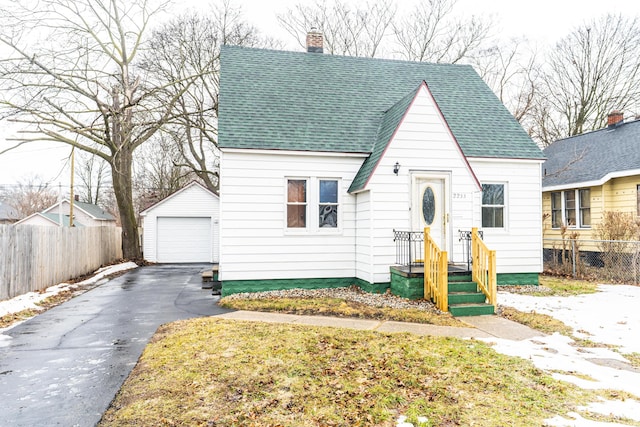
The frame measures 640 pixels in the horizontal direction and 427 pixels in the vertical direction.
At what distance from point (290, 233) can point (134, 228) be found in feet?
45.7

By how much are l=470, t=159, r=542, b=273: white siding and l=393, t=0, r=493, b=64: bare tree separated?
15711 mm

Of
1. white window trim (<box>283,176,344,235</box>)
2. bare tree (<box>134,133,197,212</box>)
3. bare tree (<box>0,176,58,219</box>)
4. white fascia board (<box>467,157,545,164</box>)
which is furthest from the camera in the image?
Result: bare tree (<box>0,176,58,219</box>)

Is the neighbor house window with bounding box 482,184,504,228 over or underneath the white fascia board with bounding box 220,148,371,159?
underneath

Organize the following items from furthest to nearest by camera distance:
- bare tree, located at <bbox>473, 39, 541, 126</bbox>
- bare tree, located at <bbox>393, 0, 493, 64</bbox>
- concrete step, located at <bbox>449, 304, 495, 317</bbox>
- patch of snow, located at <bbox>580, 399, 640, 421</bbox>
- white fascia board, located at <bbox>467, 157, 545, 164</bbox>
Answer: bare tree, located at <bbox>473, 39, 541, 126</bbox>, bare tree, located at <bbox>393, 0, 493, 64</bbox>, white fascia board, located at <bbox>467, 157, 545, 164</bbox>, concrete step, located at <bbox>449, 304, 495, 317</bbox>, patch of snow, located at <bbox>580, 399, 640, 421</bbox>

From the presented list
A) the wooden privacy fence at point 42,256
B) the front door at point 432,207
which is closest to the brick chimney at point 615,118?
the front door at point 432,207


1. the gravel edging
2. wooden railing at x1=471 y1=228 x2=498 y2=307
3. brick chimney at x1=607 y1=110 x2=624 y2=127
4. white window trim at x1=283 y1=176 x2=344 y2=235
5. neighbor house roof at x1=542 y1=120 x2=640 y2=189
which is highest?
brick chimney at x1=607 y1=110 x2=624 y2=127

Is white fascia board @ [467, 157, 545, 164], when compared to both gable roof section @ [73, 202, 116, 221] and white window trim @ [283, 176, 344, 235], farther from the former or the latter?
gable roof section @ [73, 202, 116, 221]

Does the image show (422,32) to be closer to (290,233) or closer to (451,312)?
(290,233)

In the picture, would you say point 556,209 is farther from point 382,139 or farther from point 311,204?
point 311,204

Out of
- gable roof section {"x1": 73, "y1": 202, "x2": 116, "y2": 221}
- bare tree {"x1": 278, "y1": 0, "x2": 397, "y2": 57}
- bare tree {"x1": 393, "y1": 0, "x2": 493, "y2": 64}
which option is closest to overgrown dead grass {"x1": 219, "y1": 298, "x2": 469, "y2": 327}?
bare tree {"x1": 278, "y1": 0, "x2": 397, "y2": 57}

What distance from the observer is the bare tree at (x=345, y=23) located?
2550 cm

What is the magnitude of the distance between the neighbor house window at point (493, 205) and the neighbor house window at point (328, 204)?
13.7 ft

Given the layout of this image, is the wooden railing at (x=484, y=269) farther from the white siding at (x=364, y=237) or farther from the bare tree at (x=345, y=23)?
the bare tree at (x=345, y=23)

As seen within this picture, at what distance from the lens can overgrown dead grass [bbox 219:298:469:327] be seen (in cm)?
756
